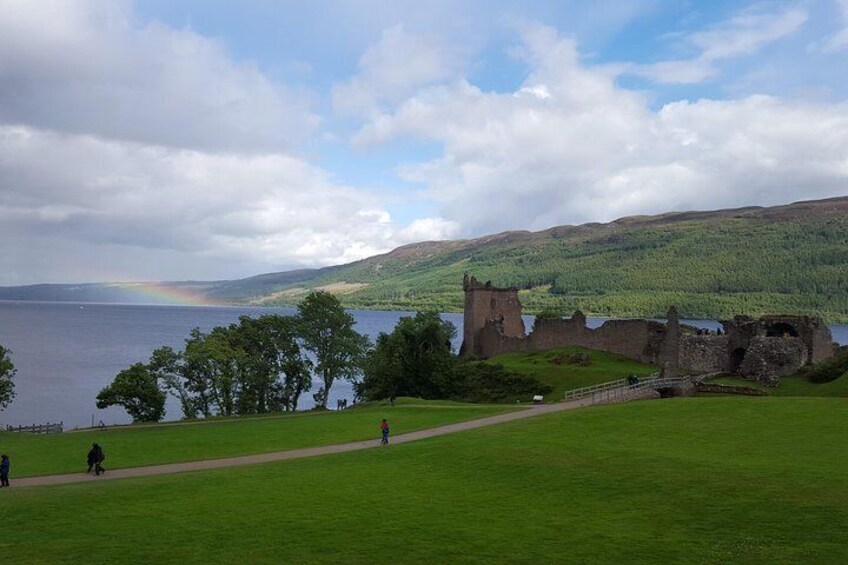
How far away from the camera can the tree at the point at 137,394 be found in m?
51.7

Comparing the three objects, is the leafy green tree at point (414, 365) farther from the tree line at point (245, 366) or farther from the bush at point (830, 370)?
the bush at point (830, 370)

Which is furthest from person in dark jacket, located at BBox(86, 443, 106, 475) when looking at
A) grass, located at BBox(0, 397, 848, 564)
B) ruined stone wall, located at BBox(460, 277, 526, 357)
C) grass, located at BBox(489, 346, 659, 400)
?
ruined stone wall, located at BBox(460, 277, 526, 357)

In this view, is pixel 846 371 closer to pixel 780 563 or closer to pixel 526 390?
pixel 526 390

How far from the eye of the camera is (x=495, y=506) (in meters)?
16.2

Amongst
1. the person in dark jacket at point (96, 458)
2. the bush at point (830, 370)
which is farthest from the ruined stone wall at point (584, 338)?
the person in dark jacket at point (96, 458)

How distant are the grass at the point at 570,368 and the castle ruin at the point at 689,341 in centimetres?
144

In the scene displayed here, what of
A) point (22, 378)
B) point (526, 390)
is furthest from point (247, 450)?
point (22, 378)

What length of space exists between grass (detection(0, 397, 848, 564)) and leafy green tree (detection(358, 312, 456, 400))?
33329 mm

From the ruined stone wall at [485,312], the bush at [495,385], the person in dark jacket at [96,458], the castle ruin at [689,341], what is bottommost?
the bush at [495,385]

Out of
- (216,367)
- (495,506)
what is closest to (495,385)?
(216,367)

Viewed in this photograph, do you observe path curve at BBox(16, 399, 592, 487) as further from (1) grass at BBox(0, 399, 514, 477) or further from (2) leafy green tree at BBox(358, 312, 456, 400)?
(2) leafy green tree at BBox(358, 312, 456, 400)

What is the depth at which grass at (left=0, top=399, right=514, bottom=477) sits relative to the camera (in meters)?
27.8

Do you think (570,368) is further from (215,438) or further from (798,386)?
(215,438)

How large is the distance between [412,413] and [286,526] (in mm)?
23256
